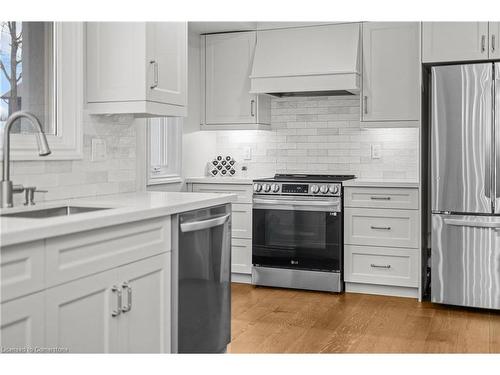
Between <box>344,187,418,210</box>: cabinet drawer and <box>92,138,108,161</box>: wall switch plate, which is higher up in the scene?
<box>92,138,108,161</box>: wall switch plate

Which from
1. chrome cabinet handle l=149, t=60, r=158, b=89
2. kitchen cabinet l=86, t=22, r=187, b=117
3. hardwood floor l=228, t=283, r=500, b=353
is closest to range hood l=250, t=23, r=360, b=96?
hardwood floor l=228, t=283, r=500, b=353

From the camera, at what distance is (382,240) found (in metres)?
4.73

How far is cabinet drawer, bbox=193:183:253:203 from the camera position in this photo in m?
5.13

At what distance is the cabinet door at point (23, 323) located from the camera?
179 centimetres

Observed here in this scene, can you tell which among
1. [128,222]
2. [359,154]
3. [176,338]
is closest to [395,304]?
[359,154]

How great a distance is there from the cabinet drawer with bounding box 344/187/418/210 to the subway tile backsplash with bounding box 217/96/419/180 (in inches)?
22.3

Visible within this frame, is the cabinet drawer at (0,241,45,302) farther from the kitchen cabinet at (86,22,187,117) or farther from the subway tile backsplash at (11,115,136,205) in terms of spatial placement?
the kitchen cabinet at (86,22,187,117)

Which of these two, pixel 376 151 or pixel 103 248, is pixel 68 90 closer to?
pixel 103 248

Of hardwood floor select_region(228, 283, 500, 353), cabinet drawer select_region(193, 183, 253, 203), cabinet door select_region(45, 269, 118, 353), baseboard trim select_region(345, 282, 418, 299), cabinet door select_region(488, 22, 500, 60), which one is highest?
cabinet door select_region(488, 22, 500, 60)

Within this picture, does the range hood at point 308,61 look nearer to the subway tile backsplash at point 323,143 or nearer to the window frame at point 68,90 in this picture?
the subway tile backsplash at point 323,143

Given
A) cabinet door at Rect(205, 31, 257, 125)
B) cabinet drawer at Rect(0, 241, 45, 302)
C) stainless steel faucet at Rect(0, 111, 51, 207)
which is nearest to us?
cabinet drawer at Rect(0, 241, 45, 302)

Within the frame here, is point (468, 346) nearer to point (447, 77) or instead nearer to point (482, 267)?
point (482, 267)

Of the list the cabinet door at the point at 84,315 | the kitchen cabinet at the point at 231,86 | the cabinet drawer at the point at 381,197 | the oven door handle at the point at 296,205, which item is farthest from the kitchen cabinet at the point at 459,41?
the cabinet door at the point at 84,315

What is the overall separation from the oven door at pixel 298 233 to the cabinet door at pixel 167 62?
1.74 meters
